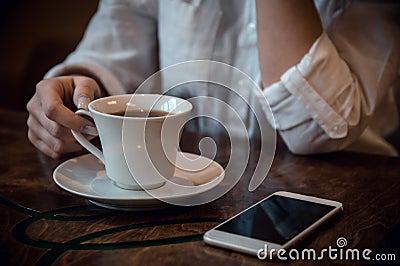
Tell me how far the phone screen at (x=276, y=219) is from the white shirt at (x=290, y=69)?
234mm

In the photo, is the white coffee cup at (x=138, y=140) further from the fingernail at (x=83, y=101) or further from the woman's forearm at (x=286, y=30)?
the woman's forearm at (x=286, y=30)

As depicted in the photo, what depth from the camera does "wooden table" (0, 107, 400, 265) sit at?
1.56 feet

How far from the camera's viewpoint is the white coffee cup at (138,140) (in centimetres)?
55

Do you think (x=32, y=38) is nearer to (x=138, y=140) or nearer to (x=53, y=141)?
(x=53, y=141)

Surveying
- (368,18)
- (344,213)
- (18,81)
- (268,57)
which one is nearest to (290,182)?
(344,213)

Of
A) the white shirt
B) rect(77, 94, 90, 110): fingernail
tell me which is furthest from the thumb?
the white shirt

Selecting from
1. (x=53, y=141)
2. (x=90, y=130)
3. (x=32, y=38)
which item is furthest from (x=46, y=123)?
(x=32, y=38)

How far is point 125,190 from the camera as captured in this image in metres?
0.58

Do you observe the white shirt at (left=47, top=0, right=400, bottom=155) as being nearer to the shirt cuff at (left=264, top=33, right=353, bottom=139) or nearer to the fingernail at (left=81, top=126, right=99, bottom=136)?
the shirt cuff at (left=264, top=33, right=353, bottom=139)

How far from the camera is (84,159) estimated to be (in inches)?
26.9

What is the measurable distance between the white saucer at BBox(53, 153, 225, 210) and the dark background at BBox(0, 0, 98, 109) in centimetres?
109

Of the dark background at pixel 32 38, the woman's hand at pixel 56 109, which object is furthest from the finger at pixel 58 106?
the dark background at pixel 32 38

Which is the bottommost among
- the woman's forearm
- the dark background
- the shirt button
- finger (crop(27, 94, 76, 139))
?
the dark background

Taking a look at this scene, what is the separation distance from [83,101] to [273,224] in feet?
0.97
